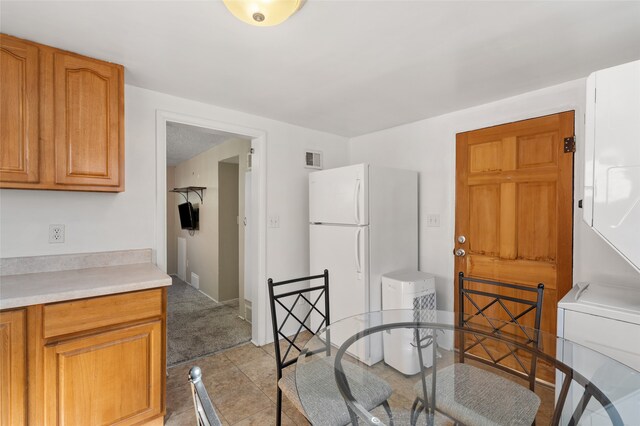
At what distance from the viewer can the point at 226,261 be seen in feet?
14.5

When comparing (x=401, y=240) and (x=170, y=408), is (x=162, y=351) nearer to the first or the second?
(x=170, y=408)

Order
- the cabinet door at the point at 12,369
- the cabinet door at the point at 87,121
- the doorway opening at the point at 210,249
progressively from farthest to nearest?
the doorway opening at the point at 210,249, the cabinet door at the point at 87,121, the cabinet door at the point at 12,369

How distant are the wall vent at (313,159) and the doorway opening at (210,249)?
0.68 m

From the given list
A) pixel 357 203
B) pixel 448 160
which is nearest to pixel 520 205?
pixel 448 160

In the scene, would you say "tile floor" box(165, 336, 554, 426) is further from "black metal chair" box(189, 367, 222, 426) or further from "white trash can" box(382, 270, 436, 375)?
"black metal chair" box(189, 367, 222, 426)

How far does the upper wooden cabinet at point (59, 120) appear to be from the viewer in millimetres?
1576

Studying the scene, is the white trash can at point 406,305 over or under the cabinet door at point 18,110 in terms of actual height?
under

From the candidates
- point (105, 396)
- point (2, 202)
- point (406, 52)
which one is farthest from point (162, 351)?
point (406, 52)

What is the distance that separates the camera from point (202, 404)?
0.65 m

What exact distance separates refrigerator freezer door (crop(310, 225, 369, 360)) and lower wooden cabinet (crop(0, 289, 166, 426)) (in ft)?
4.84

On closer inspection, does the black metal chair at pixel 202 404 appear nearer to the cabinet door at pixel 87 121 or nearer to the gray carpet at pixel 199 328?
the cabinet door at pixel 87 121

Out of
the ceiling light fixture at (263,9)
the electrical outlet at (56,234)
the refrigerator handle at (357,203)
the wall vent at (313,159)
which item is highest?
the ceiling light fixture at (263,9)

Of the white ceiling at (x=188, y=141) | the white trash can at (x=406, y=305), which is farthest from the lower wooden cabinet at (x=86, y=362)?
the white ceiling at (x=188, y=141)

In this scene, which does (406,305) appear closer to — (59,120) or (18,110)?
(59,120)
